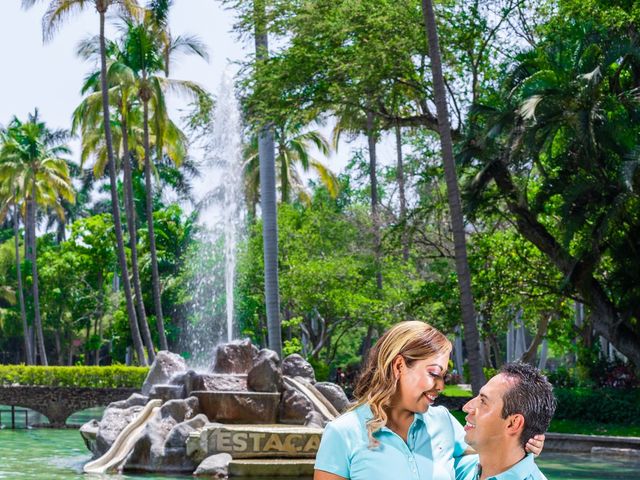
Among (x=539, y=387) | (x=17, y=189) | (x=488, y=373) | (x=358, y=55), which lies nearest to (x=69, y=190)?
(x=17, y=189)

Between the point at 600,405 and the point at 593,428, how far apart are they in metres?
1.08

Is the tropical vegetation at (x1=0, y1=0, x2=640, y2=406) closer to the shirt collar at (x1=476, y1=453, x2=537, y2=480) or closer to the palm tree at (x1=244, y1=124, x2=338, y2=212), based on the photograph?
the palm tree at (x1=244, y1=124, x2=338, y2=212)

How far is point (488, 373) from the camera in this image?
3478 centimetres

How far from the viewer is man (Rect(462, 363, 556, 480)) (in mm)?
2568

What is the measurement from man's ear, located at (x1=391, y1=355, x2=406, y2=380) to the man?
0.26 metres

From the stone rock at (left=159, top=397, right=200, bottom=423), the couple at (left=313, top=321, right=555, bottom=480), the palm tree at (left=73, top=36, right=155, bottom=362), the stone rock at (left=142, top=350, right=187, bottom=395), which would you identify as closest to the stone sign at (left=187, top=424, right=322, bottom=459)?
the stone rock at (left=159, top=397, right=200, bottom=423)

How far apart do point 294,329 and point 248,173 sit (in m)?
8.66

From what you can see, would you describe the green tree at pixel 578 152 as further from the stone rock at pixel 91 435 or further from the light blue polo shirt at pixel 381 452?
the light blue polo shirt at pixel 381 452

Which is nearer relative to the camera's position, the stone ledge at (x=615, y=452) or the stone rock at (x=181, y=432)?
the stone rock at (x=181, y=432)

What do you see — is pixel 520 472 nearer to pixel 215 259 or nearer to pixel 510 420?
pixel 510 420

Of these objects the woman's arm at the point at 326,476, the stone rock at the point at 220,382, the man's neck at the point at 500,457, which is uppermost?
the man's neck at the point at 500,457

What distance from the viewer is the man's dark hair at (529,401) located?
256cm

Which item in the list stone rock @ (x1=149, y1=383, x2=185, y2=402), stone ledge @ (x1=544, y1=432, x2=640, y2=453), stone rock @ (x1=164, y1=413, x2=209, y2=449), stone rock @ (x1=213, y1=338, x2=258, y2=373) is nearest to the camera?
stone rock @ (x1=164, y1=413, x2=209, y2=449)

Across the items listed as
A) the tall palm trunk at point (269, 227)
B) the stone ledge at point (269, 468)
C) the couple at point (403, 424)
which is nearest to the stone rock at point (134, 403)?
the stone ledge at point (269, 468)
